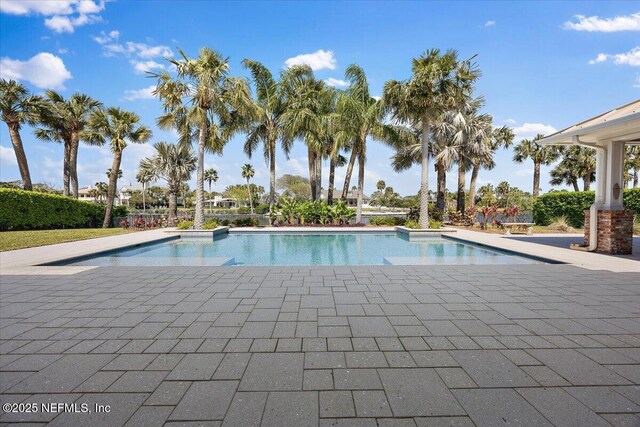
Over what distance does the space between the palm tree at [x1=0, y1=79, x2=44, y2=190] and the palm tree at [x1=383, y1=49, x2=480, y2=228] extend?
23.1 m

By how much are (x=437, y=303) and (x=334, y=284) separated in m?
1.60

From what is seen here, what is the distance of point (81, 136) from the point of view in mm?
20828

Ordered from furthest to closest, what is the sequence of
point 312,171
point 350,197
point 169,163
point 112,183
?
point 350,197 → point 169,163 → point 112,183 → point 312,171

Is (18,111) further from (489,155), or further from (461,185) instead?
(489,155)

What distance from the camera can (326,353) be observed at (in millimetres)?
2615

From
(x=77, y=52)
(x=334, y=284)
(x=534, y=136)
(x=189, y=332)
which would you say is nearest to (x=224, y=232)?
(x=77, y=52)

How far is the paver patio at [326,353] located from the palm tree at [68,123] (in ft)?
74.2

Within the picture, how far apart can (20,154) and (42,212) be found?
709cm

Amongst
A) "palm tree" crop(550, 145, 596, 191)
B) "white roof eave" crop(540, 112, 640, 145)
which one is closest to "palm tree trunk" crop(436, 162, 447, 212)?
"white roof eave" crop(540, 112, 640, 145)

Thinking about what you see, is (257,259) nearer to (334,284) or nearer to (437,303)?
(334,284)

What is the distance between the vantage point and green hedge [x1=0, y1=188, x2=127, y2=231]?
15094 mm

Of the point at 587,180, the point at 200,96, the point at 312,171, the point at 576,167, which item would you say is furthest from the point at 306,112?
the point at 587,180

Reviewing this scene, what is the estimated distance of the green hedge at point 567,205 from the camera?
17109mm

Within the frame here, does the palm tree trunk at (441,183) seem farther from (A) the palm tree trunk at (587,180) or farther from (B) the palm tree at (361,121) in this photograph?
(A) the palm tree trunk at (587,180)
